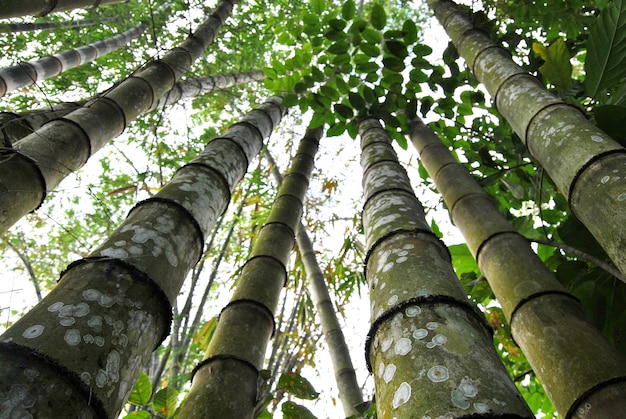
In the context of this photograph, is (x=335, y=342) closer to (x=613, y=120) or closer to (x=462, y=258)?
(x=462, y=258)

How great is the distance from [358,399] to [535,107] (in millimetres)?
→ 1895

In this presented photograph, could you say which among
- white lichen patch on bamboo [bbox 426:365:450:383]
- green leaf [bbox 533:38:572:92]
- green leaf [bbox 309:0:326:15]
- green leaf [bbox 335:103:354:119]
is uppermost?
green leaf [bbox 309:0:326:15]

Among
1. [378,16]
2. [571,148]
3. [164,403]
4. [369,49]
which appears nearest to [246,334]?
[164,403]

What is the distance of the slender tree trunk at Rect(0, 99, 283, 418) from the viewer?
29.7 inches

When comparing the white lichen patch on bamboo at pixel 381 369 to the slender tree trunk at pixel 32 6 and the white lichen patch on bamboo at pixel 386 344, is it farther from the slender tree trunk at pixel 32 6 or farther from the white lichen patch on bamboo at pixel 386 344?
the slender tree trunk at pixel 32 6

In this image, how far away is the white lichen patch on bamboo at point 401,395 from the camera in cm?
80

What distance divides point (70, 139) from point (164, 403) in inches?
46.4

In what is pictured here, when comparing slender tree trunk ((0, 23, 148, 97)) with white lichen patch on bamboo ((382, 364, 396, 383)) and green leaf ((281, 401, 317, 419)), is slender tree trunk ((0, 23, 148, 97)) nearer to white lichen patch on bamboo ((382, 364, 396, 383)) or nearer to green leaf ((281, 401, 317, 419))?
green leaf ((281, 401, 317, 419))

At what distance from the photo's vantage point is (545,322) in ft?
4.47

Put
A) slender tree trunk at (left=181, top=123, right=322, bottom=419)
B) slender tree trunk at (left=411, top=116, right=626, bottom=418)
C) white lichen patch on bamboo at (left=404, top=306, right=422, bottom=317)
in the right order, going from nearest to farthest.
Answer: white lichen patch on bamboo at (left=404, top=306, right=422, bottom=317) → slender tree trunk at (left=411, top=116, right=626, bottom=418) → slender tree trunk at (left=181, top=123, right=322, bottom=419)

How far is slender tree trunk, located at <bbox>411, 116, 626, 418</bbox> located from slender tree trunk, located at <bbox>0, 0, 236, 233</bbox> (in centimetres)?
174

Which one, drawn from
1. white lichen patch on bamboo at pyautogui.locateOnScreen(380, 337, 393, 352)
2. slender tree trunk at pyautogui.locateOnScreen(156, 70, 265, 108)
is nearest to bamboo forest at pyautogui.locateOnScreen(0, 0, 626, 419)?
white lichen patch on bamboo at pyautogui.locateOnScreen(380, 337, 393, 352)

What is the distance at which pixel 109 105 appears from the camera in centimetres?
224

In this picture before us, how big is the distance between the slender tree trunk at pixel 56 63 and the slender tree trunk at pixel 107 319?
215 centimetres
